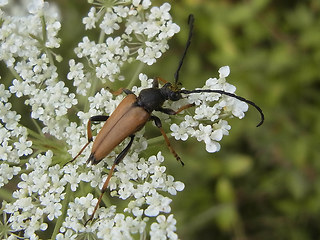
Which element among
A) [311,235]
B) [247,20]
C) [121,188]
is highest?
[247,20]

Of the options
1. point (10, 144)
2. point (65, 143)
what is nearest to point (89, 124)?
point (65, 143)

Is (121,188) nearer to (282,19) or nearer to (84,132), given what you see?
(84,132)

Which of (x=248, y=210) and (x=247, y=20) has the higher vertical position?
(x=247, y=20)

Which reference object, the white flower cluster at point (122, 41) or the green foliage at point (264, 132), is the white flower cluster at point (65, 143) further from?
the green foliage at point (264, 132)

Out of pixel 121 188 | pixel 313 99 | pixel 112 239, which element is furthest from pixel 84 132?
pixel 313 99

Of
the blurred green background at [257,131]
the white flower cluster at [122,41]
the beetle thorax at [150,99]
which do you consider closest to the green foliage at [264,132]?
the blurred green background at [257,131]

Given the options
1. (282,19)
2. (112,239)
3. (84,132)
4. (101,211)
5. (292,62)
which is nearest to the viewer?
(112,239)

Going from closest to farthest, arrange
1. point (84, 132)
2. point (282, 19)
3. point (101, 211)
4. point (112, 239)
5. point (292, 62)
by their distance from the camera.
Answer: point (112, 239) < point (101, 211) < point (84, 132) < point (292, 62) < point (282, 19)

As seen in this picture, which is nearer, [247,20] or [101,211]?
[101,211]
